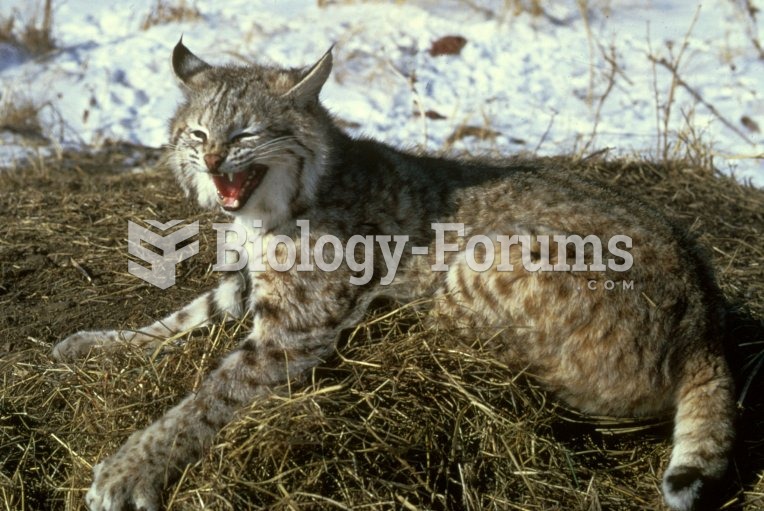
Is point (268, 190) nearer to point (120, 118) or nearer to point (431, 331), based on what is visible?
point (431, 331)

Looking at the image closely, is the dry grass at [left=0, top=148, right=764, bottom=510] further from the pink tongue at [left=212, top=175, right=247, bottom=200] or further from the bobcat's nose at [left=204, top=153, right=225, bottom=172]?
the bobcat's nose at [left=204, top=153, right=225, bottom=172]

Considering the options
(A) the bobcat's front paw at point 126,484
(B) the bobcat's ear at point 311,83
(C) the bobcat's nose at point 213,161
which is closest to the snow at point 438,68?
(B) the bobcat's ear at point 311,83

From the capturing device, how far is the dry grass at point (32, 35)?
28.0 ft

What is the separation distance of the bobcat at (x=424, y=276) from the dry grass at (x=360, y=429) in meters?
0.12

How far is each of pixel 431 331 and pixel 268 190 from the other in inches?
34.3

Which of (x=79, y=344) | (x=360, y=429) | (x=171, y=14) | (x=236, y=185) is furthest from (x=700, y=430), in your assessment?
(x=171, y=14)

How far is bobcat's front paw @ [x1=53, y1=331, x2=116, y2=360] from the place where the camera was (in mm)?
4055

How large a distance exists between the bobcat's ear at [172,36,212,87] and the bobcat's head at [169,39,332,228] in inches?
0.4

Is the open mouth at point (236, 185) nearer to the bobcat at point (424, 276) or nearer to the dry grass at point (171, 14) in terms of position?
the bobcat at point (424, 276)

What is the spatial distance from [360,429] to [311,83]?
141 centimetres

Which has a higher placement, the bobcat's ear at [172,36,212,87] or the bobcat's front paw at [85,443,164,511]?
the bobcat's ear at [172,36,212,87]

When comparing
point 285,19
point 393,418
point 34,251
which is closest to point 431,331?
point 393,418

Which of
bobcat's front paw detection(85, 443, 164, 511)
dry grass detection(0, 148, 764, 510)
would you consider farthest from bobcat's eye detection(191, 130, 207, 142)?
Result: bobcat's front paw detection(85, 443, 164, 511)

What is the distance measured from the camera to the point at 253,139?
3.67 metres
